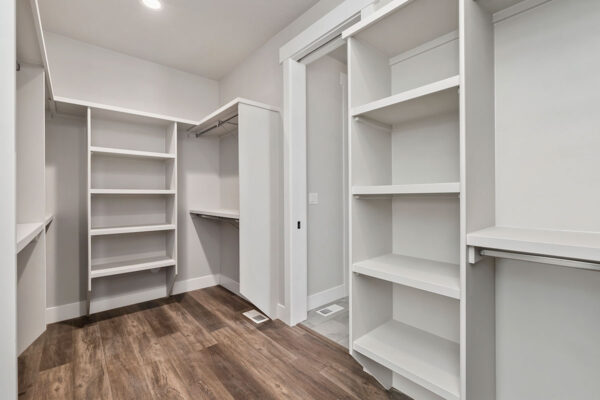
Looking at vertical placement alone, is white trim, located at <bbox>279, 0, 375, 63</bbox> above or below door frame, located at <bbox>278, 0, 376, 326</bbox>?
above

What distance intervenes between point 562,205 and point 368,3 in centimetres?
147

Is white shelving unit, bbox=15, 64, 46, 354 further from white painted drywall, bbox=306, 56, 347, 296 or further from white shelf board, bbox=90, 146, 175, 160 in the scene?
white painted drywall, bbox=306, 56, 347, 296

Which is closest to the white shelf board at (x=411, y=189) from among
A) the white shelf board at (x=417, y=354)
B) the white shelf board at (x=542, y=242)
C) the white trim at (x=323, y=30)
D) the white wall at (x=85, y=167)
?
the white shelf board at (x=542, y=242)

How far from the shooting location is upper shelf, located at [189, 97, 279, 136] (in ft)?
7.70

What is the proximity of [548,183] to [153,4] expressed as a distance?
2760mm

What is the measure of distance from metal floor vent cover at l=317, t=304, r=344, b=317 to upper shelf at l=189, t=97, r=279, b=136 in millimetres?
1949

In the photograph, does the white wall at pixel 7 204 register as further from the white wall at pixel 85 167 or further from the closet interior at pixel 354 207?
the white wall at pixel 85 167

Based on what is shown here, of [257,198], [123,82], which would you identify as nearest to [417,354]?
[257,198]

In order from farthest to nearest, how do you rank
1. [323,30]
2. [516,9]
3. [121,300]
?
[121,300], [323,30], [516,9]

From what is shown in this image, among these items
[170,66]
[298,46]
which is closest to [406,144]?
[298,46]

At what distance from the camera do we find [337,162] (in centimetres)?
305

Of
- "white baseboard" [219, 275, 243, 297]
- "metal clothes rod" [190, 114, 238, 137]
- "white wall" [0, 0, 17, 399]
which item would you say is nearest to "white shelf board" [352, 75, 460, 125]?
"white wall" [0, 0, 17, 399]

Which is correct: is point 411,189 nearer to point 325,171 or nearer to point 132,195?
point 325,171

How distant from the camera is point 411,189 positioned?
3.89ft
